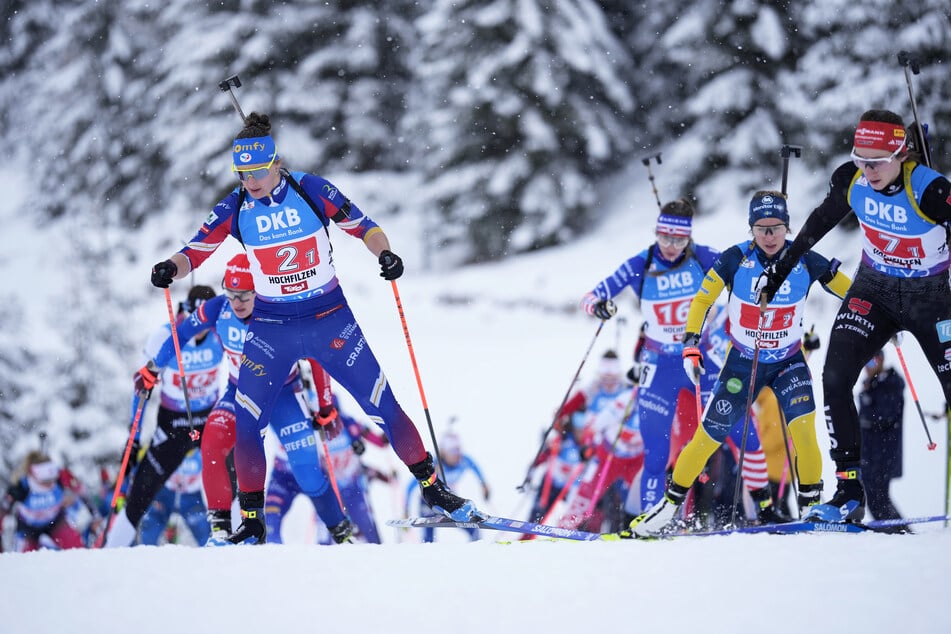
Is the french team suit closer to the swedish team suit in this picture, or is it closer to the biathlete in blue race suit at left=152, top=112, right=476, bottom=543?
the biathlete in blue race suit at left=152, top=112, right=476, bottom=543

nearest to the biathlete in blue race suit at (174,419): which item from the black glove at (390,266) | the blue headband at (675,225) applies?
the black glove at (390,266)

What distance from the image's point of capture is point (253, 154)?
512 cm

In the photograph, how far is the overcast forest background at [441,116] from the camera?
17875mm

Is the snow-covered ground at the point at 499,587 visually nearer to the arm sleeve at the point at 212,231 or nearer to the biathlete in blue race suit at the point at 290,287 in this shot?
the biathlete in blue race suit at the point at 290,287

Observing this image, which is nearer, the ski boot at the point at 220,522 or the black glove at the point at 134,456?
the ski boot at the point at 220,522

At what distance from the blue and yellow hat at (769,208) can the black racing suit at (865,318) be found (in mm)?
273

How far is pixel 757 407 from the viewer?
325 inches

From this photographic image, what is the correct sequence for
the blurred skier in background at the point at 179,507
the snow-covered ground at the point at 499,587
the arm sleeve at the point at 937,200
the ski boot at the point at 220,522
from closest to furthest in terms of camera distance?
the snow-covered ground at the point at 499,587 → the arm sleeve at the point at 937,200 → the ski boot at the point at 220,522 → the blurred skier in background at the point at 179,507

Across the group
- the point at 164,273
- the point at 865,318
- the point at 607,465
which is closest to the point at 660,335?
the point at 607,465

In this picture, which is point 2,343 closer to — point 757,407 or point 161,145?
point 161,145

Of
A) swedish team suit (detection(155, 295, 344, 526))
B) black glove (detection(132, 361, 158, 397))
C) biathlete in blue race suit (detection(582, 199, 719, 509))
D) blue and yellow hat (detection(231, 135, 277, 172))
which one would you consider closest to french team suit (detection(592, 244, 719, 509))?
biathlete in blue race suit (detection(582, 199, 719, 509))

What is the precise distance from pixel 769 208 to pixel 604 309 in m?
1.63

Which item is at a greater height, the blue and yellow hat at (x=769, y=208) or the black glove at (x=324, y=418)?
the blue and yellow hat at (x=769, y=208)

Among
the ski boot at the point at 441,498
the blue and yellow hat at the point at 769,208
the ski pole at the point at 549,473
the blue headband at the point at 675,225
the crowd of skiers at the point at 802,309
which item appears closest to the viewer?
the crowd of skiers at the point at 802,309
